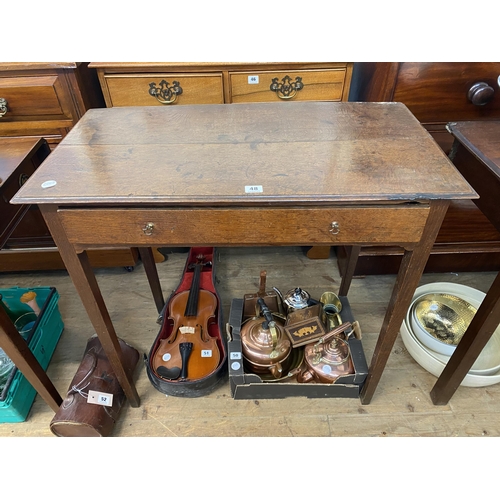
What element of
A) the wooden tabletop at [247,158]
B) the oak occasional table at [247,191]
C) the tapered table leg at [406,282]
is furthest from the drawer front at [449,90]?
the tapered table leg at [406,282]

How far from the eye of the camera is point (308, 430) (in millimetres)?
1145

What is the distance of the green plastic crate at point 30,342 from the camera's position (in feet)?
3.69

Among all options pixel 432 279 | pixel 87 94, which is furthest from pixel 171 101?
pixel 432 279

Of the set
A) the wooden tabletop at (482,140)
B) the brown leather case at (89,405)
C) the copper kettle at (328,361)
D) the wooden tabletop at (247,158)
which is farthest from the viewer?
the copper kettle at (328,361)

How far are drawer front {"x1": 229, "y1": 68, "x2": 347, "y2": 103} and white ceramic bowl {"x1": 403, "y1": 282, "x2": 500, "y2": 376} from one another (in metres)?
0.82

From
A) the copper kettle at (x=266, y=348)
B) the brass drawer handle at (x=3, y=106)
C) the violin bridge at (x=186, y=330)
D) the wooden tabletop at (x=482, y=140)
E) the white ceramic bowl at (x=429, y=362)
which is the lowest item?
the white ceramic bowl at (x=429, y=362)

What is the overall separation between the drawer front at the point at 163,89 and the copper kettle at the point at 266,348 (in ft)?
2.56

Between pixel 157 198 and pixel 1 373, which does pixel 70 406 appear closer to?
pixel 1 373

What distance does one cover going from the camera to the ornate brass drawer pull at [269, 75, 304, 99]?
4.26 feet

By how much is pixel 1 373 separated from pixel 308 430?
1005 mm

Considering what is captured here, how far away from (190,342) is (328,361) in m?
0.46

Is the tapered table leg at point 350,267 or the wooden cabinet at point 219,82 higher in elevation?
the wooden cabinet at point 219,82

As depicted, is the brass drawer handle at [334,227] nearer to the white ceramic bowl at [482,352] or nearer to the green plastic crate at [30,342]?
the white ceramic bowl at [482,352]
